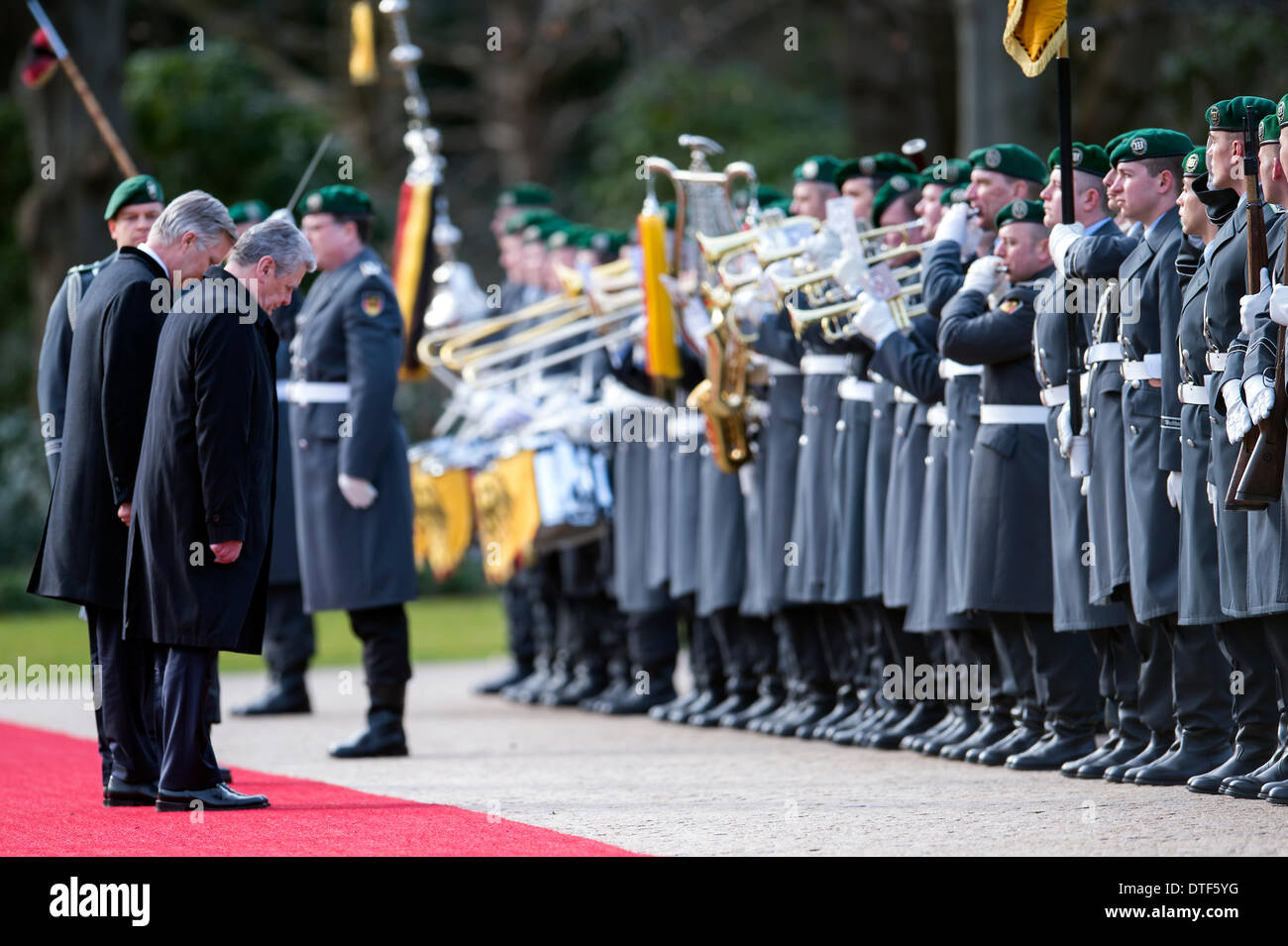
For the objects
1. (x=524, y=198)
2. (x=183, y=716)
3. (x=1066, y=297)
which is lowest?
(x=183, y=716)

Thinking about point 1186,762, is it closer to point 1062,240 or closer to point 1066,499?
point 1066,499

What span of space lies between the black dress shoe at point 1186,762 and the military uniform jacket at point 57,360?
13.0ft

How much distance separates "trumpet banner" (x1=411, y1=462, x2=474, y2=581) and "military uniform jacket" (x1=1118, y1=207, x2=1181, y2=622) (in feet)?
16.7

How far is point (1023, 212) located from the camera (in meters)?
8.15

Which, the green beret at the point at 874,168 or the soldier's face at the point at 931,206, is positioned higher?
the green beret at the point at 874,168

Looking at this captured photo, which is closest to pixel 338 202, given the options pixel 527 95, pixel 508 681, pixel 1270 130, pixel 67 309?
A: pixel 67 309

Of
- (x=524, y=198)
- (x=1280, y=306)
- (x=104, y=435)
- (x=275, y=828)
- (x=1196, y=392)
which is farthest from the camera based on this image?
(x=524, y=198)

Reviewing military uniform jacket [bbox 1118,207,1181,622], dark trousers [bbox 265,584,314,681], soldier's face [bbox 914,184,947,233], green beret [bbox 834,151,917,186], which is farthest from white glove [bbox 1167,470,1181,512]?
dark trousers [bbox 265,584,314,681]

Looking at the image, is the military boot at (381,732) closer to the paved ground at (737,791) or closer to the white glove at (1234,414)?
the paved ground at (737,791)

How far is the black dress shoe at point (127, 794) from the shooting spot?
7.50m

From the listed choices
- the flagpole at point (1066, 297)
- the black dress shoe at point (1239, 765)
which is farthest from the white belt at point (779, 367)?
the black dress shoe at point (1239, 765)

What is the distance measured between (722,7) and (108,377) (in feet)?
72.0

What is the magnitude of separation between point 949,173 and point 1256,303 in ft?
8.43

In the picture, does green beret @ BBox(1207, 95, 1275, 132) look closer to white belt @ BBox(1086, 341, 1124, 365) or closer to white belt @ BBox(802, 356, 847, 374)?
white belt @ BBox(1086, 341, 1124, 365)
